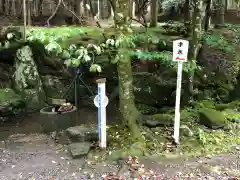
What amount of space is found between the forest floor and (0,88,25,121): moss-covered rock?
322 centimetres

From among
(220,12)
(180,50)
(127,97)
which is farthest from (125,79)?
(220,12)

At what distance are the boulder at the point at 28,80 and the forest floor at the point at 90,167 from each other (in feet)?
12.0

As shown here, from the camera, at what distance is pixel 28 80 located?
32.9 ft

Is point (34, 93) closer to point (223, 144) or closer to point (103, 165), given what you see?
point (103, 165)

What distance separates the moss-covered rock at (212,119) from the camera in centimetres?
727

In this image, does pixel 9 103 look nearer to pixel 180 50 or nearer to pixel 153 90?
pixel 153 90

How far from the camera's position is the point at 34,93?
1007 cm

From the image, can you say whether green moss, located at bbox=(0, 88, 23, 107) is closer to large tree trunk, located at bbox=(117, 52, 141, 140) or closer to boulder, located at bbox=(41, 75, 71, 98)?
boulder, located at bbox=(41, 75, 71, 98)

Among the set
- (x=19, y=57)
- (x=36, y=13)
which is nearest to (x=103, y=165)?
(x=19, y=57)

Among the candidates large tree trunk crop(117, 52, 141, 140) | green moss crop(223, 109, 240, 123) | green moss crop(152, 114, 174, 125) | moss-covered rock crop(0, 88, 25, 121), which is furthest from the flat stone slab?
moss-covered rock crop(0, 88, 25, 121)

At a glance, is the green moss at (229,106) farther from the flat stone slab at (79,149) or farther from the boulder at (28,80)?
the boulder at (28,80)

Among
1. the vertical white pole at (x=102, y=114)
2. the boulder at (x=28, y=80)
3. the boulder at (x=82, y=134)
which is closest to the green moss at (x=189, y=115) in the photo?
the boulder at (x=82, y=134)

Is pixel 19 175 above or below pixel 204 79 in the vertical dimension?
below

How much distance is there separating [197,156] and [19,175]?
2.99 metres
